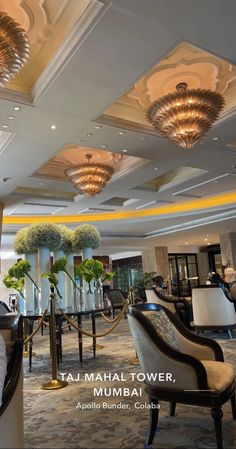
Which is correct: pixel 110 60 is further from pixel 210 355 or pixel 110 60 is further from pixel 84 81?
pixel 210 355

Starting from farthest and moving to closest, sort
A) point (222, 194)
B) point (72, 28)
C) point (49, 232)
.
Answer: point (222, 194)
point (49, 232)
point (72, 28)

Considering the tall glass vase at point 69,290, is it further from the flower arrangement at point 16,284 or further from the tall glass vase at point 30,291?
the flower arrangement at point 16,284

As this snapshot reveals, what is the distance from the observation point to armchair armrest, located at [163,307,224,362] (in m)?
2.72

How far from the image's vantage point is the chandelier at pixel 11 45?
264cm

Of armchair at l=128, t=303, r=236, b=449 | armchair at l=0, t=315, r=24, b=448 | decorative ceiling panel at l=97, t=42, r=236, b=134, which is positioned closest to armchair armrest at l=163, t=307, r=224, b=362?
armchair at l=128, t=303, r=236, b=449

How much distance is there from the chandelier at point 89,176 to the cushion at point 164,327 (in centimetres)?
359

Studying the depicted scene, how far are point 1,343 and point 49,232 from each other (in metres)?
2.85

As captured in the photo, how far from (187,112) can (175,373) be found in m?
2.84

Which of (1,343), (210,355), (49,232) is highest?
(49,232)

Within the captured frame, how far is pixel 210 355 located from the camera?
273 cm

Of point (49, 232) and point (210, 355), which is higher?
point (49, 232)

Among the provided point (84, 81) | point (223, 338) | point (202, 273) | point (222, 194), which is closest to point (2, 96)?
point (84, 81)

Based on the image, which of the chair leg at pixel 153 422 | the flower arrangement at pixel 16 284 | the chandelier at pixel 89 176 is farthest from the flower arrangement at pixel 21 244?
the chair leg at pixel 153 422

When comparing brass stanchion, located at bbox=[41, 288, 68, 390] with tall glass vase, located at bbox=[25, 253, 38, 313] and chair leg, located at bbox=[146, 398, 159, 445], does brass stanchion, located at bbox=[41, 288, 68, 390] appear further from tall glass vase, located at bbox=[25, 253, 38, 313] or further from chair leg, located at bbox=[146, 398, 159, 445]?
chair leg, located at bbox=[146, 398, 159, 445]
